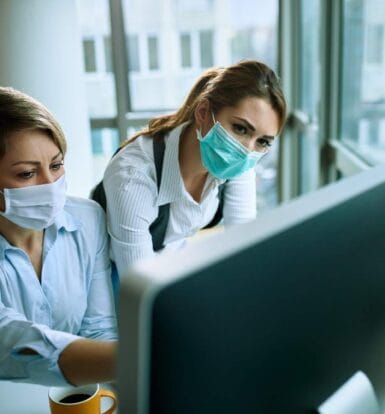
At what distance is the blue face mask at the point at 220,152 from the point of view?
4.87 feet

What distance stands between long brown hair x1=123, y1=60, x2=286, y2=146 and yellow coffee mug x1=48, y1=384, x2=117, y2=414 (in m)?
0.78

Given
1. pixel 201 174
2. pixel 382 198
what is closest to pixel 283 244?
pixel 382 198

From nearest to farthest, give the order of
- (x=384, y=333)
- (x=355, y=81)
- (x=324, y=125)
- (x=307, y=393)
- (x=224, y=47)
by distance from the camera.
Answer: (x=307, y=393) < (x=384, y=333) < (x=355, y=81) < (x=324, y=125) < (x=224, y=47)

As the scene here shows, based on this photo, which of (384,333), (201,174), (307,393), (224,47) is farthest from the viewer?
(224,47)

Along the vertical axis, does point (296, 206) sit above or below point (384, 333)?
above

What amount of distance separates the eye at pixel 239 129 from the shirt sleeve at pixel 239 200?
0.18 metres

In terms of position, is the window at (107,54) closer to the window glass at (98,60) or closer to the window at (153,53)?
the window glass at (98,60)

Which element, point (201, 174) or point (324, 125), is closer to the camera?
point (201, 174)

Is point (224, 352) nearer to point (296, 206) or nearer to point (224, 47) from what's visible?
point (296, 206)

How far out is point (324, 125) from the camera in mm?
3051

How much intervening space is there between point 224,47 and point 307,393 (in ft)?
13.7

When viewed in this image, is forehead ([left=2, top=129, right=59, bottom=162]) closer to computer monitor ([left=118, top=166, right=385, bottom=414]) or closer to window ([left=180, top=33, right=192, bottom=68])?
computer monitor ([left=118, top=166, right=385, bottom=414])

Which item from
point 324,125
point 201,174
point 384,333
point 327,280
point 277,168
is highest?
point 327,280

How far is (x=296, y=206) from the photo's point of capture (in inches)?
18.3
